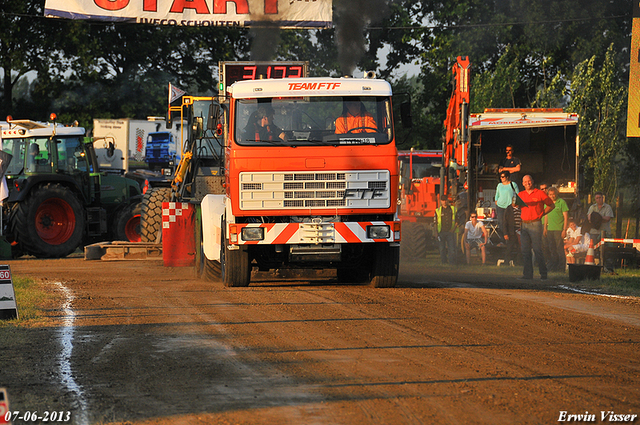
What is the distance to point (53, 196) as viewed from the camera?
67.7ft

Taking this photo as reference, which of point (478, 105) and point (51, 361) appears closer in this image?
point (51, 361)

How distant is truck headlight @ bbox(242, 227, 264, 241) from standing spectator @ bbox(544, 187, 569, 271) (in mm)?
7550

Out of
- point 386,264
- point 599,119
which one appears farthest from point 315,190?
point 599,119

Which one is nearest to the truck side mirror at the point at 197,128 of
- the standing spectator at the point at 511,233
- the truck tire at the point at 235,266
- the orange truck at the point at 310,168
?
the truck tire at the point at 235,266

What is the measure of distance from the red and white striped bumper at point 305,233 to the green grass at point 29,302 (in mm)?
2734

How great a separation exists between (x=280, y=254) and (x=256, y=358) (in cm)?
540

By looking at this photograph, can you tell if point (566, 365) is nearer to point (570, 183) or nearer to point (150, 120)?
point (570, 183)

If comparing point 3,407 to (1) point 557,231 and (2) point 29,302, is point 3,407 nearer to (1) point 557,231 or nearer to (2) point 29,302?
(2) point 29,302

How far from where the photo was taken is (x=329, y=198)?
11.9 m

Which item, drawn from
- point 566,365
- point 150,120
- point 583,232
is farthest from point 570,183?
point 150,120

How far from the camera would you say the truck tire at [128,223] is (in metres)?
22.1

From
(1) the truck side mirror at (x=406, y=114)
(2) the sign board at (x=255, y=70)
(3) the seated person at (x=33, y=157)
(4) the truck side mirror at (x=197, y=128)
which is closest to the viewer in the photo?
(1) the truck side mirror at (x=406, y=114)

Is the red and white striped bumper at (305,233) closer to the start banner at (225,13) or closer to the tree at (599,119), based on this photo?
the start banner at (225,13)

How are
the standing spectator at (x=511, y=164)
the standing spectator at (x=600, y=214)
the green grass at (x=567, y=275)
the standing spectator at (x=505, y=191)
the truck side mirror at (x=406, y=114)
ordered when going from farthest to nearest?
the standing spectator at (x=511, y=164) < the standing spectator at (x=600, y=214) < the standing spectator at (x=505, y=191) < the green grass at (x=567, y=275) < the truck side mirror at (x=406, y=114)
